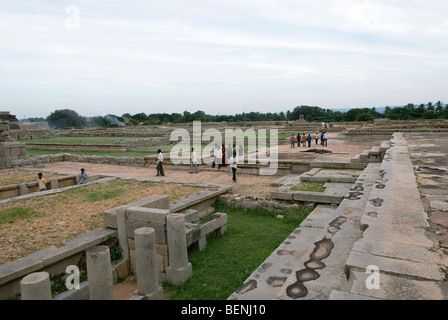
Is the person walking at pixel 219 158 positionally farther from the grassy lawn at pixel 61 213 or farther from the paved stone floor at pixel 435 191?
the paved stone floor at pixel 435 191

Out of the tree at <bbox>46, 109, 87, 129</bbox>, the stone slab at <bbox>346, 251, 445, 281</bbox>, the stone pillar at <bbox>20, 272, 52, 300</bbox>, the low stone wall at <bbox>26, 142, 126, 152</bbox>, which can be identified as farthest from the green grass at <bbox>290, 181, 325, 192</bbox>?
the tree at <bbox>46, 109, 87, 129</bbox>

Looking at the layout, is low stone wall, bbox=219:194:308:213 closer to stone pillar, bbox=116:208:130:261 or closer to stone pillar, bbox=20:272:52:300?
stone pillar, bbox=116:208:130:261

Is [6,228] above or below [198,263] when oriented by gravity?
above

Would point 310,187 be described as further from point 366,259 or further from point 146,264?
point 366,259

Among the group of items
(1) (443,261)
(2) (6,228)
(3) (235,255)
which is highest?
(1) (443,261)

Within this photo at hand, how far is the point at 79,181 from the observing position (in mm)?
12578

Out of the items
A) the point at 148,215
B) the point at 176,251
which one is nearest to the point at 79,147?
the point at 148,215

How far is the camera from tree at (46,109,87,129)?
227 ft

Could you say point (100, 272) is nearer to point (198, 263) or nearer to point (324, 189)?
point (198, 263)

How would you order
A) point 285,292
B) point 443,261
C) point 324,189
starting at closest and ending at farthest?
point 443,261 → point 285,292 → point 324,189

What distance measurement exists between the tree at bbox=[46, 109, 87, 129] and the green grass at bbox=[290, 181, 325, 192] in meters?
67.6
